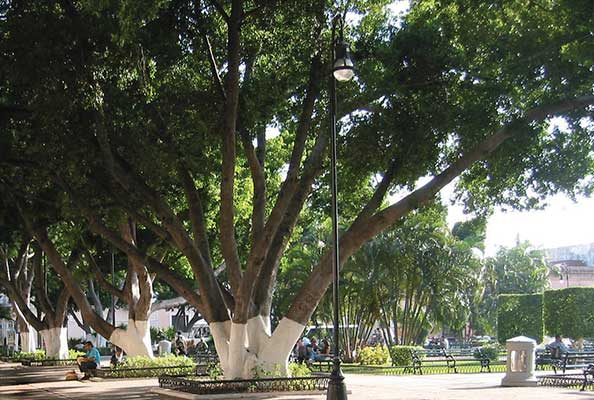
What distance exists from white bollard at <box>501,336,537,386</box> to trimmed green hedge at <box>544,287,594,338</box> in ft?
58.3

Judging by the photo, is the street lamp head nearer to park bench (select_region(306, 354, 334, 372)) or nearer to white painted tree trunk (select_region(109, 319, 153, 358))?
white painted tree trunk (select_region(109, 319, 153, 358))

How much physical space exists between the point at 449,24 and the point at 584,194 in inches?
211

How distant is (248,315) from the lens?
63.7 ft

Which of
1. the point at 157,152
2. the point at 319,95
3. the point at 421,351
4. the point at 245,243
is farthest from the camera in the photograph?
the point at 421,351

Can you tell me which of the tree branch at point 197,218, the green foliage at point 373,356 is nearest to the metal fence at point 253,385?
the tree branch at point 197,218

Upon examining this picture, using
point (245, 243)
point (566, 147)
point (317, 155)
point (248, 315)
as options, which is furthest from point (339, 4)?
point (245, 243)

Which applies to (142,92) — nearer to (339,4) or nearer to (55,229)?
(339,4)

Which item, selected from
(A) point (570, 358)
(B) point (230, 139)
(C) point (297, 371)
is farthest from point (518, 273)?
(B) point (230, 139)

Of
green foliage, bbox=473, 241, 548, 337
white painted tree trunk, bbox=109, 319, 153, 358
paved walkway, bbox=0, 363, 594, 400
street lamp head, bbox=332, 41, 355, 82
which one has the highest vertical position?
street lamp head, bbox=332, 41, 355, 82

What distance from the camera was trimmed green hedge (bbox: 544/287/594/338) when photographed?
1508 inches

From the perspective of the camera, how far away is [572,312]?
38594 mm

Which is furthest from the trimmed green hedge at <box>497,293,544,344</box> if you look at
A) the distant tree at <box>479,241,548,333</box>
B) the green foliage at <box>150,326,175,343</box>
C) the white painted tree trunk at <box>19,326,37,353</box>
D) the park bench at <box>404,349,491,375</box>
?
the green foliage at <box>150,326,175,343</box>

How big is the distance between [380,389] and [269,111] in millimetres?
7793

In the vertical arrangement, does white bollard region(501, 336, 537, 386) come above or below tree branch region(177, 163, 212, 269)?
below
